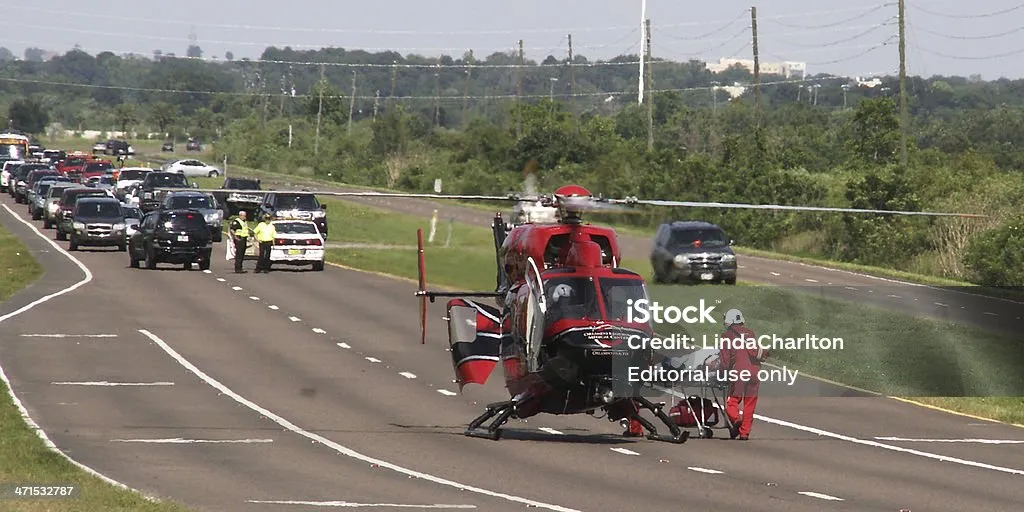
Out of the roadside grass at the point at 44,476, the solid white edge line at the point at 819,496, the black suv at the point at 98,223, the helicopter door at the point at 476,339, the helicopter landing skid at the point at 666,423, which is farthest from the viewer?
the black suv at the point at 98,223

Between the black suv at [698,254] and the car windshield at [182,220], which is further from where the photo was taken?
the car windshield at [182,220]

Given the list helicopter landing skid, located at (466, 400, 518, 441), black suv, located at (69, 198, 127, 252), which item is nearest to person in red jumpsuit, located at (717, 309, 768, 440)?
helicopter landing skid, located at (466, 400, 518, 441)

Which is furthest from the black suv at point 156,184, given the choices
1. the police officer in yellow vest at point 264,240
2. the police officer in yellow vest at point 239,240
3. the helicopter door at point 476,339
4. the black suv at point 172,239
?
the helicopter door at point 476,339

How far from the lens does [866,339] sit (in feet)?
122

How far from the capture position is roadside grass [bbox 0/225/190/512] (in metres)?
17.1

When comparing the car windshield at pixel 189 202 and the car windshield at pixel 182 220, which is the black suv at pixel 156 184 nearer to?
the car windshield at pixel 189 202

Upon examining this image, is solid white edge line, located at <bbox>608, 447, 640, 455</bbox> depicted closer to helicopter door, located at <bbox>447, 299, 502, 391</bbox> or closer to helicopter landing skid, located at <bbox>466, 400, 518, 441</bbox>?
helicopter landing skid, located at <bbox>466, 400, 518, 441</bbox>

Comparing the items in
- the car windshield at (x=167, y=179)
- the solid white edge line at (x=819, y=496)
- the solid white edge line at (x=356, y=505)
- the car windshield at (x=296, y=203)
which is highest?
the car windshield at (x=167, y=179)

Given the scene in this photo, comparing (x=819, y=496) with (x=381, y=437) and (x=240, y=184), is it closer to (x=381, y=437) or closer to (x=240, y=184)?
(x=381, y=437)

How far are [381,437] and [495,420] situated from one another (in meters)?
1.93

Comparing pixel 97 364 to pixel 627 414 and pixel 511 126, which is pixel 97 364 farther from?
pixel 511 126

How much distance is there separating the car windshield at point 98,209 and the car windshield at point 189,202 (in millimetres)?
2078

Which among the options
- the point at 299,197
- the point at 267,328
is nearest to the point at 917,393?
the point at 267,328

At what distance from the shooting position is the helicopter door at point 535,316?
20.8 metres
